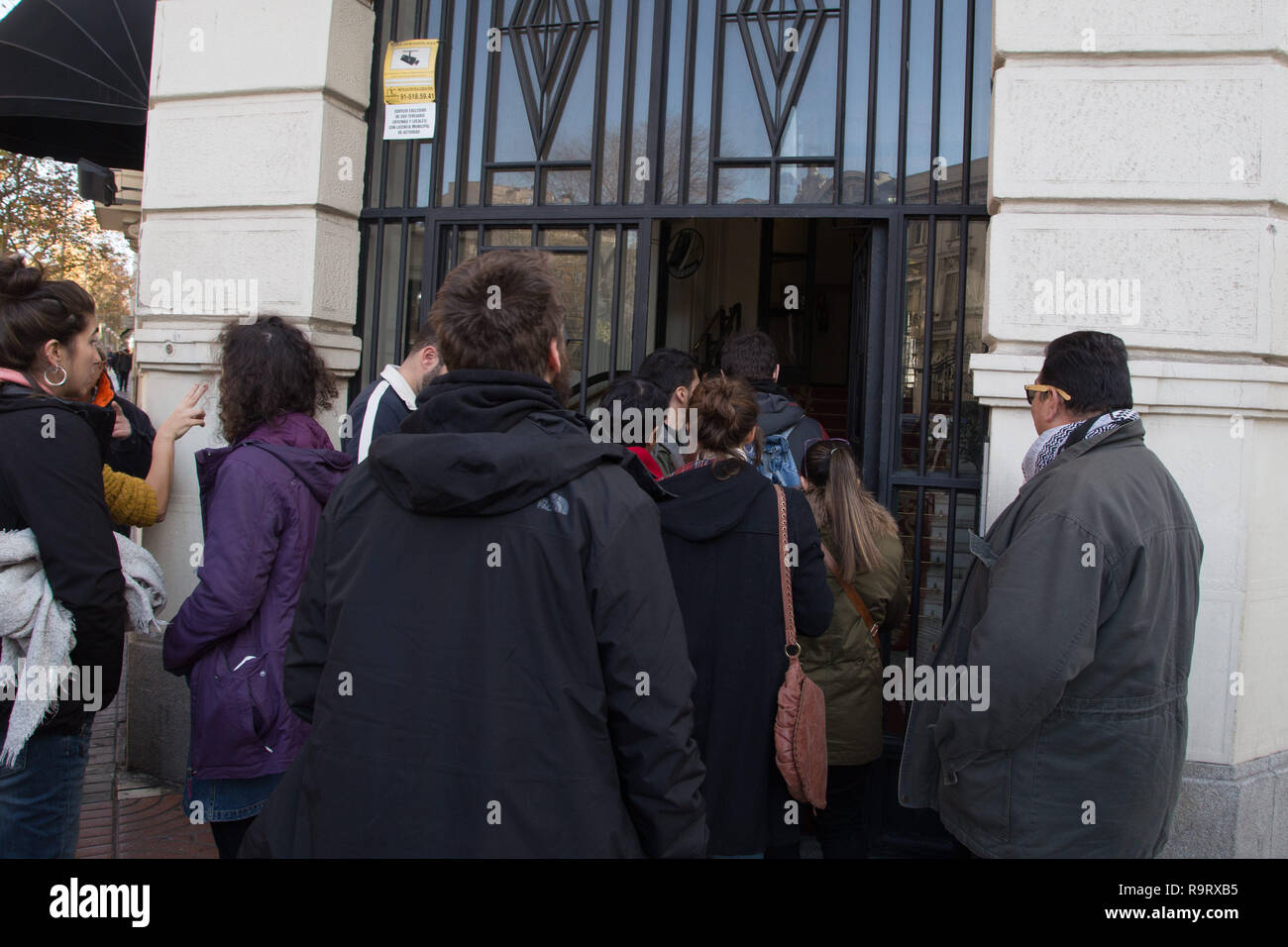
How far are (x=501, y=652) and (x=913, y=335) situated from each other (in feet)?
10.8

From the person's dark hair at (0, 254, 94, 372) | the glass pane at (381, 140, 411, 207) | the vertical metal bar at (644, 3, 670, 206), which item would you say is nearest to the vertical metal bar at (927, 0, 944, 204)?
the vertical metal bar at (644, 3, 670, 206)

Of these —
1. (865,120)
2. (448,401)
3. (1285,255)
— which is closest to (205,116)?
(865,120)

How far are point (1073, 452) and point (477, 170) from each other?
3.58 m

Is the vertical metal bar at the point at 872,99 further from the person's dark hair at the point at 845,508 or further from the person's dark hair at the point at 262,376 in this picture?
Answer: the person's dark hair at the point at 262,376

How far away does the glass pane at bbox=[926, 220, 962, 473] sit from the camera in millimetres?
4613

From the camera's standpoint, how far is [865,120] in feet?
15.6

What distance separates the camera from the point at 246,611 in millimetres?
2986

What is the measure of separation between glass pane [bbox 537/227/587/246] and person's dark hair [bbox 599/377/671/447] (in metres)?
1.24

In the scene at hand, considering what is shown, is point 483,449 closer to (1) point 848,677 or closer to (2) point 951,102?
(1) point 848,677

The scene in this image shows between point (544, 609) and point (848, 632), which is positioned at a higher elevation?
point (544, 609)

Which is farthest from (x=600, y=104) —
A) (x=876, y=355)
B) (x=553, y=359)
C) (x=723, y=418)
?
(x=553, y=359)

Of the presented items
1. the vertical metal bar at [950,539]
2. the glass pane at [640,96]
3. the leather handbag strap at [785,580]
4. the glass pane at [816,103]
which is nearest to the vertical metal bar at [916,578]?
the vertical metal bar at [950,539]
